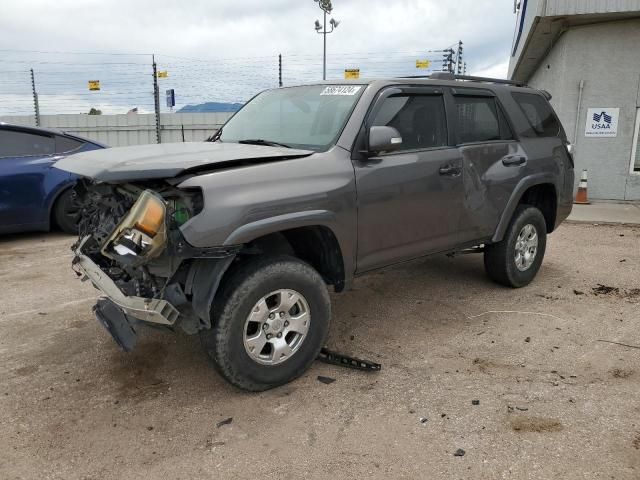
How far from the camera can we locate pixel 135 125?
18.1m

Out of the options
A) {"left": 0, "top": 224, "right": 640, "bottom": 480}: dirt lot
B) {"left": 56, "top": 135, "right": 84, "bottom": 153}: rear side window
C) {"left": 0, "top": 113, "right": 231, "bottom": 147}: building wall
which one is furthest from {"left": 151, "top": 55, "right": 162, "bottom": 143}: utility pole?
{"left": 0, "top": 224, "right": 640, "bottom": 480}: dirt lot

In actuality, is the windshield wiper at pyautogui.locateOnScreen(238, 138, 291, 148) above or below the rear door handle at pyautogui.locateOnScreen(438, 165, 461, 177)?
above

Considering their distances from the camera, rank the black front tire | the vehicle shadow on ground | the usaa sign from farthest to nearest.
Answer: the usaa sign
the vehicle shadow on ground
the black front tire

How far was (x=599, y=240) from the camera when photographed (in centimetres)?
771

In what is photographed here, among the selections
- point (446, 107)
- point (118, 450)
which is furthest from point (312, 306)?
point (446, 107)

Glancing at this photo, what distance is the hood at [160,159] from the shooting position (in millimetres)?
2852

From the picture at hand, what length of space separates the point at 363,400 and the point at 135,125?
55.7ft

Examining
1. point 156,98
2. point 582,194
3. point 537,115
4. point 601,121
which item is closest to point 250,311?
point 537,115

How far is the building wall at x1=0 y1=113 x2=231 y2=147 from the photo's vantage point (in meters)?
17.5

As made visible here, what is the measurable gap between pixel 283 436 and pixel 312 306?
828 millimetres

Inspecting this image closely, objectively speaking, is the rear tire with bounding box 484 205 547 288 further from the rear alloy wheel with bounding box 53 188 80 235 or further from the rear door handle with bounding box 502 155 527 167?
the rear alloy wheel with bounding box 53 188 80 235

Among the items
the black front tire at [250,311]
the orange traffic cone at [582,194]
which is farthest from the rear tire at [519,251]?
the orange traffic cone at [582,194]

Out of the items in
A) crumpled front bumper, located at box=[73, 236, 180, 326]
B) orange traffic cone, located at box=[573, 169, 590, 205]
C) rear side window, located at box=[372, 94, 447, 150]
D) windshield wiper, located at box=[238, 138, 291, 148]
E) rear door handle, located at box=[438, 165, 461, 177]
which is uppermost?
rear side window, located at box=[372, 94, 447, 150]

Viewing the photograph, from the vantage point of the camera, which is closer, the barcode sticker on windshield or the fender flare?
the barcode sticker on windshield
